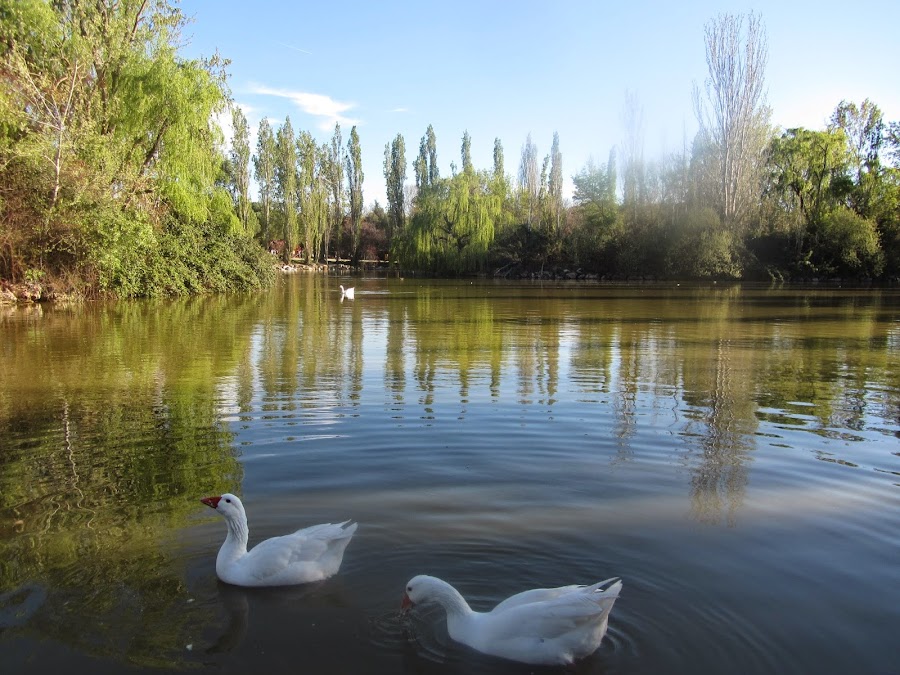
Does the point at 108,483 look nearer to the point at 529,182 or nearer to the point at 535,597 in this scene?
the point at 535,597

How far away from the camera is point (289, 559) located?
444cm

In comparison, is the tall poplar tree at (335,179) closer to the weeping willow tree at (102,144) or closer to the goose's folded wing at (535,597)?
the weeping willow tree at (102,144)

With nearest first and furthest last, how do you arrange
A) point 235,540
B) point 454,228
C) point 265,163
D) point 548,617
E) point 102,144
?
point 548,617, point 235,540, point 102,144, point 454,228, point 265,163

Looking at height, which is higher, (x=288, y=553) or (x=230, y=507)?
(x=230, y=507)

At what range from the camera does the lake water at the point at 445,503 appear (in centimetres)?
385

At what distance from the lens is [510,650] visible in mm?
3652

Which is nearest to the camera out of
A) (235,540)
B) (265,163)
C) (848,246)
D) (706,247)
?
(235,540)

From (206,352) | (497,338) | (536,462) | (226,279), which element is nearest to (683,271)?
(226,279)

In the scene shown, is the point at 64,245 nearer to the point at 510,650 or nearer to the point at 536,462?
the point at 536,462

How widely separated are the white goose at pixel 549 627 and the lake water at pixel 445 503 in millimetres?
114

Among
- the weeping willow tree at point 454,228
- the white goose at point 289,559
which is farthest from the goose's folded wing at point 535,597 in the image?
the weeping willow tree at point 454,228

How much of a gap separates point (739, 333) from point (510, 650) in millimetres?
17184

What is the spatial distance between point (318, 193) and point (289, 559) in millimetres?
80082

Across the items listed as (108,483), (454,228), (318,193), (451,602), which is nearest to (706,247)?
(454,228)
